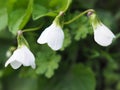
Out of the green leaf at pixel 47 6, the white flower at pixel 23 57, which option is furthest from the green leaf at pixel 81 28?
the white flower at pixel 23 57

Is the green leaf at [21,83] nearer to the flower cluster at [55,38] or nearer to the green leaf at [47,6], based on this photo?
the green leaf at [47,6]

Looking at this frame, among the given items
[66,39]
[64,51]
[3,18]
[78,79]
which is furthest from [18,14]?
[78,79]

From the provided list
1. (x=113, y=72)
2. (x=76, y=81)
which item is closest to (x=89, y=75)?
(x=76, y=81)

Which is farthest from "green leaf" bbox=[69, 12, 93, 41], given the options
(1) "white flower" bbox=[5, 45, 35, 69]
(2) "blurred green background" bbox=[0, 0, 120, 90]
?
(1) "white flower" bbox=[5, 45, 35, 69]

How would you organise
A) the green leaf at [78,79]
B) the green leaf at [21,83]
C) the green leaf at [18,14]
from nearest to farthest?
the green leaf at [18,14] < the green leaf at [78,79] < the green leaf at [21,83]

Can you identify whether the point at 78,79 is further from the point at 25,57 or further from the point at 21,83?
Answer: the point at 25,57

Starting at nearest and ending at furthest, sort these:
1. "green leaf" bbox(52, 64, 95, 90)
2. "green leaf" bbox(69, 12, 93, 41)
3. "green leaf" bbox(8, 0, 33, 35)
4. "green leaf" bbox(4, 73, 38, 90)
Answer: "green leaf" bbox(8, 0, 33, 35)
"green leaf" bbox(69, 12, 93, 41)
"green leaf" bbox(52, 64, 95, 90)
"green leaf" bbox(4, 73, 38, 90)

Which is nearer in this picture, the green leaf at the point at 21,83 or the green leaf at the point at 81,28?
the green leaf at the point at 81,28

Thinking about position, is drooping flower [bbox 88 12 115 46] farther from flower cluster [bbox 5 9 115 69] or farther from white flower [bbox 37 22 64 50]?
white flower [bbox 37 22 64 50]
